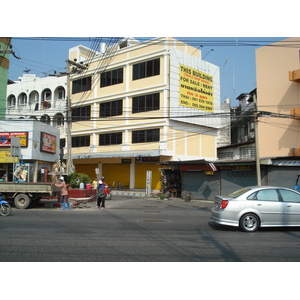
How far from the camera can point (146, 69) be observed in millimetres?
29875

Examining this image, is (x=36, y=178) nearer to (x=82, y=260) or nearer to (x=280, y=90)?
(x=82, y=260)

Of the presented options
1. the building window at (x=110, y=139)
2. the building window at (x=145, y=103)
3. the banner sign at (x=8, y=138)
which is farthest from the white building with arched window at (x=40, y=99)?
the banner sign at (x=8, y=138)

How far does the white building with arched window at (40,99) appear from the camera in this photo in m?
38.0

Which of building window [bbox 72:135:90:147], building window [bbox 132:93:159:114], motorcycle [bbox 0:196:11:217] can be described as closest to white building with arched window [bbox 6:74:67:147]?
building window [bbox 72:135:90:147]

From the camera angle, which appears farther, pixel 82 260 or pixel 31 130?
pixel 31 130

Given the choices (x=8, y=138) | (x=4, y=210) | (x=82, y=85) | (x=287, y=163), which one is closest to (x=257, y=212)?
(x=287, y=163)

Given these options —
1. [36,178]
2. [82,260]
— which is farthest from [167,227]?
[36,178]

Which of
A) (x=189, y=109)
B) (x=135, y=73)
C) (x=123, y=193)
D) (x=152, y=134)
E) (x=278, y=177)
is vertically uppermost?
(x=135, y=73)

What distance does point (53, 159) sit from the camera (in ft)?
87.1

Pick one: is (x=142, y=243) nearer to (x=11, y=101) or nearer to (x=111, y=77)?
(x=111, y=77)

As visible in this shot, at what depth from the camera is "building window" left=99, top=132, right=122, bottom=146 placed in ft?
104

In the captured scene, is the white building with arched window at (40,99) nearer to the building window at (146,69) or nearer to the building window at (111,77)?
the building window at (111,77)

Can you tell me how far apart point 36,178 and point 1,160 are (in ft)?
9.64

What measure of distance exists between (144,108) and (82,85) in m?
10.5
